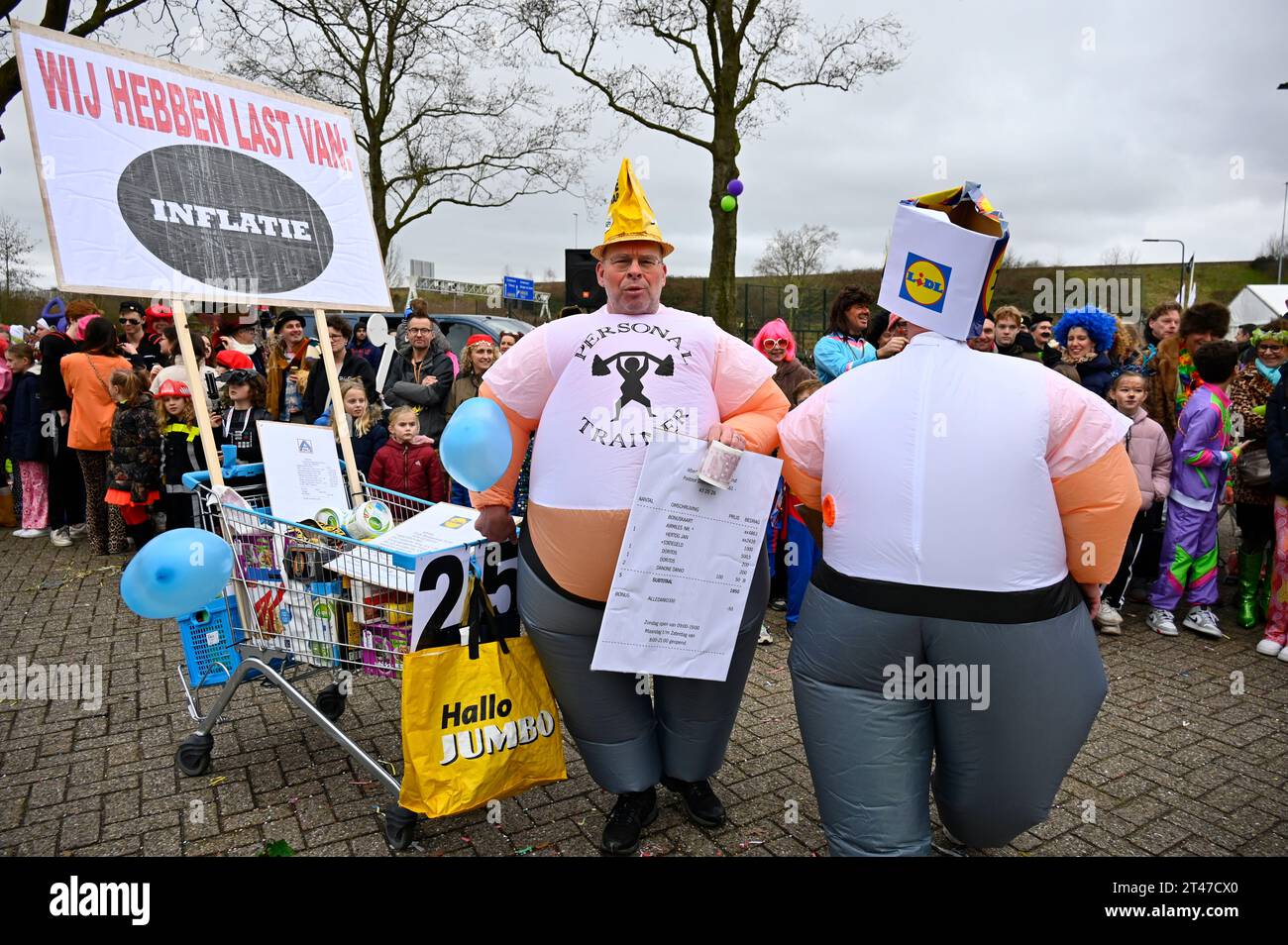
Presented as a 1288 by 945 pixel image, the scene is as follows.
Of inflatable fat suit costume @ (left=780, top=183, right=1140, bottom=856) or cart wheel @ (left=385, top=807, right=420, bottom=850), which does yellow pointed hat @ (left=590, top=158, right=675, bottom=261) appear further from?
cart wheel @ (left=385, top=807, right=420, bottom=850)

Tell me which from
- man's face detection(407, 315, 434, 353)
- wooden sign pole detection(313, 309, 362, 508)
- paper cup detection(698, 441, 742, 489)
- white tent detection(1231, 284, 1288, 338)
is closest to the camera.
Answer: paper cup detection(698, 441, 742, 489)

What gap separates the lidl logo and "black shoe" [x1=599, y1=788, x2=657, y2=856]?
6.26 feet

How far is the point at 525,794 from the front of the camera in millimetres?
3422

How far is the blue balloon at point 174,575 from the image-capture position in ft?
8.42

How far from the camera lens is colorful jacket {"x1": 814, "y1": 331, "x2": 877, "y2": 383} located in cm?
547

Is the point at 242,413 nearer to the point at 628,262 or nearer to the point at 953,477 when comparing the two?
the point at 628,262

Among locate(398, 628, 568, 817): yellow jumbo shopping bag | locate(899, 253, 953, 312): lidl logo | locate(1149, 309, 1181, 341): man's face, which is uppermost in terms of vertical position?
locate(899, 253, 953, 312): lidl logo

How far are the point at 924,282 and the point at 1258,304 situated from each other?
775 inches

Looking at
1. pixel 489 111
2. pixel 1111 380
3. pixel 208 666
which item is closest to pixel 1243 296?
pixel 1111 380

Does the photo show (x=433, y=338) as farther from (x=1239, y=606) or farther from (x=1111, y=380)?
(x=1239, y=606)

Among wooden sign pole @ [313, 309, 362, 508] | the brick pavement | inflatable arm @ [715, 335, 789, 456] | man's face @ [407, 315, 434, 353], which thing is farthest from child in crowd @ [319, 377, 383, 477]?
inflatable arm @ [715, 335, 789, 456]

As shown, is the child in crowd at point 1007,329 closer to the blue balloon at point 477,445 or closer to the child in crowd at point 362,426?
the child in crowd at point 362,426

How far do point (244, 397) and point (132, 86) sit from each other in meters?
2.91

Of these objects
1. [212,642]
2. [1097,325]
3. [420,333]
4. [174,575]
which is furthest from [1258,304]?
[174,575]
